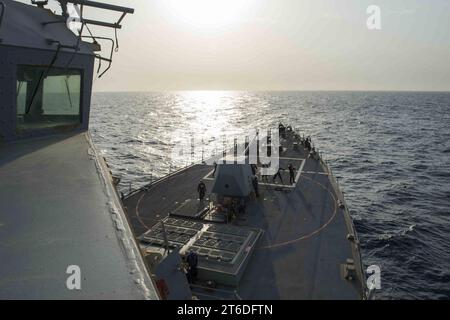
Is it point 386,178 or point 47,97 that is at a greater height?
point 47,97

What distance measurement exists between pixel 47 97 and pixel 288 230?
14371mm

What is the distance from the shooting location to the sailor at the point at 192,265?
1438cm

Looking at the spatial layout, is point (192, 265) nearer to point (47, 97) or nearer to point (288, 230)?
point (288, 230)

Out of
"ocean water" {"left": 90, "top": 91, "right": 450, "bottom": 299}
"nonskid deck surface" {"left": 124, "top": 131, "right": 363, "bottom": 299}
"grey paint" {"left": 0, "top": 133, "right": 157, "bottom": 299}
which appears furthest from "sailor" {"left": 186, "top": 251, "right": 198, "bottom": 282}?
"ocean water" {"left": 90, "top": 91, "right": 450, "bottom": 299}

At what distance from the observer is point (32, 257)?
396cm

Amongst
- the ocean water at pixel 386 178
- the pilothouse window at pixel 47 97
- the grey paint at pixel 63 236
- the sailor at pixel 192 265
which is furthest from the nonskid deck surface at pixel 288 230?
the grey paint at pixel 63 236

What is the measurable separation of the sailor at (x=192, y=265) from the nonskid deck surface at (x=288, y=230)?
0.49 metres

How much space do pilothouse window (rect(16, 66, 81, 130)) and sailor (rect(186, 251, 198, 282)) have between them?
6887 mm

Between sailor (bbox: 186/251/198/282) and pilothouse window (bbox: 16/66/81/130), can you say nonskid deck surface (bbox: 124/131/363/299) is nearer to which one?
sailor (bbox: 186/251/198/282)

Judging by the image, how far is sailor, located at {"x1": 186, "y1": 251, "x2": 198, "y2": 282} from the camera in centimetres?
1438

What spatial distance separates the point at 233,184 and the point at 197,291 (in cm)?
989

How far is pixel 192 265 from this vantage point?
570 inches

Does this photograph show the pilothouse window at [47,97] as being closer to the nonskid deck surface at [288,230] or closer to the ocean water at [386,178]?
the nonskid deck surface at [288,230]

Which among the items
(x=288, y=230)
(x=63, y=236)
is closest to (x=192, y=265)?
(x=288, y=230)
